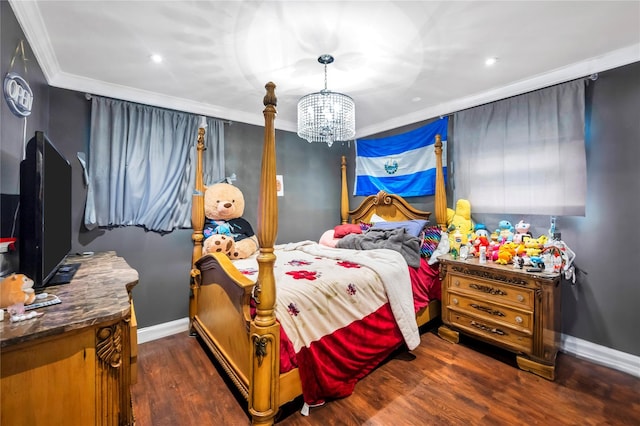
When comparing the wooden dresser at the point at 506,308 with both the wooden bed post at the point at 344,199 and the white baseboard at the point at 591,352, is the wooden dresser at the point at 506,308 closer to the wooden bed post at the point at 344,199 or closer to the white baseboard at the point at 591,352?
the white baseboard at the point at 591,352

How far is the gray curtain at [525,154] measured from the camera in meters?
2.21

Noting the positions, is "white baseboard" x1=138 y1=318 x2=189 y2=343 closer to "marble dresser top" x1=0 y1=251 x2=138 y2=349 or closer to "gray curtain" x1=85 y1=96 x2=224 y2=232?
"gray curtain" x1=85 y1=96 x2=224 y2=232

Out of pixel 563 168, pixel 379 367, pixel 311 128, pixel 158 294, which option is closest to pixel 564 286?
pixel 563 168

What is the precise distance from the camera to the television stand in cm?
126

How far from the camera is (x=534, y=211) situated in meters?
2.42

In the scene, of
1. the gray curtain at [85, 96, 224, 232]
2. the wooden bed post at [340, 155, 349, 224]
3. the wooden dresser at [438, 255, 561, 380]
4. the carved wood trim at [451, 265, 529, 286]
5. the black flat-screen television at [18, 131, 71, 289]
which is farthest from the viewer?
the wooden bed post at [340, 155, 349, 224]

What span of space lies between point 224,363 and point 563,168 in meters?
3.09

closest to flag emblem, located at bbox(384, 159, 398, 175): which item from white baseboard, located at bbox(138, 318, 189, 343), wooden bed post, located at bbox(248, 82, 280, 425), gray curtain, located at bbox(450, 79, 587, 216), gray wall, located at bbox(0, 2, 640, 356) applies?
gray curtain, located at bbox(450, 79, 587, 216)

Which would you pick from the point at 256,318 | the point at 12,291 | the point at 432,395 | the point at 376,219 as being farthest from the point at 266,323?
the point at 376,219

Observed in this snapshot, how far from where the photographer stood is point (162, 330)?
264cm

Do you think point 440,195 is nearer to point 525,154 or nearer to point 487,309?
point 525,154

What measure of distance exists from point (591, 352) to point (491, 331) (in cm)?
80

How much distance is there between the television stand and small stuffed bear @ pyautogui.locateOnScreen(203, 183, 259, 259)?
100 centimetres

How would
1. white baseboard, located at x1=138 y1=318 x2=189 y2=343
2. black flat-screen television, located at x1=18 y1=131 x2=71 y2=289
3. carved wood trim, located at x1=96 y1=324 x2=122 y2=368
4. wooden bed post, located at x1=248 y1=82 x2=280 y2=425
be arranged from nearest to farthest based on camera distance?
carved wood trim, located at x1=96 y1=324 x2=122 y2=368 → black flat-screen television, located at x1=18 y1=131 x2=71 y2=289 → wooden bed post, located at x1=248 y1=82 x2=280 y2=425 → white baseboard, located at x1=138 y1=318 x2=189 y2=343
